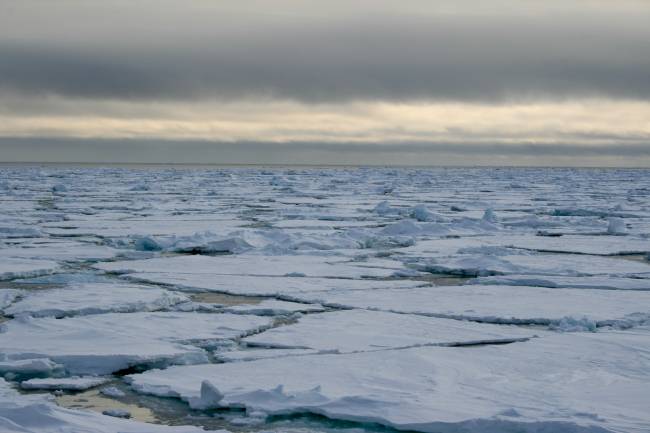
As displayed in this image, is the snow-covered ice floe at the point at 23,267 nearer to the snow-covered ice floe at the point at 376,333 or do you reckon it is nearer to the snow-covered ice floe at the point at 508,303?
the snow-covered ice floe at the point at 508,303

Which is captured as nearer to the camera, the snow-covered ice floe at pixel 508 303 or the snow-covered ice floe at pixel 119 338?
the snow-covered ice floe at pixel 119 338

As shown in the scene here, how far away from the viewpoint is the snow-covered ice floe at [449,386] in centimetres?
258

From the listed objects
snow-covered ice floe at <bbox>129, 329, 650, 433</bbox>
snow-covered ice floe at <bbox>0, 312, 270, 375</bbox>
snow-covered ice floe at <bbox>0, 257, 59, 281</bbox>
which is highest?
snow-covered ice floe at <bbox>129, 329, 650, 433</bbox>

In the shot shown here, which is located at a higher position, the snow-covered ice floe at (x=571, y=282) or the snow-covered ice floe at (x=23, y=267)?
the snow-covered ice floe at (x=571, y=282)

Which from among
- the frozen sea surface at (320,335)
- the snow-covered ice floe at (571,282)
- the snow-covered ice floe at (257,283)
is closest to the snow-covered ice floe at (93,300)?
the frozen sea surface at (320,335)

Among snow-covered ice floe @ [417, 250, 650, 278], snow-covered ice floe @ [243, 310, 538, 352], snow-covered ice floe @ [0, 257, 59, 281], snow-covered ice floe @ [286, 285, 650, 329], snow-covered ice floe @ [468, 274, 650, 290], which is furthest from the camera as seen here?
snow-covered ice floe @ [417, 250, 650, 278]

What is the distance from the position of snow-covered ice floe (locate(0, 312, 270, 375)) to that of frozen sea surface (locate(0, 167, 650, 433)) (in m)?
0.01

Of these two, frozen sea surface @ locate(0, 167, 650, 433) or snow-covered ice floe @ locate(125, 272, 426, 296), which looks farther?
snow-covered ice floe @ locate(125, 272, 426, 296)

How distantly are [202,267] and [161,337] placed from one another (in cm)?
273

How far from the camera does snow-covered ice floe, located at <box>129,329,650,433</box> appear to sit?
2.58 meters

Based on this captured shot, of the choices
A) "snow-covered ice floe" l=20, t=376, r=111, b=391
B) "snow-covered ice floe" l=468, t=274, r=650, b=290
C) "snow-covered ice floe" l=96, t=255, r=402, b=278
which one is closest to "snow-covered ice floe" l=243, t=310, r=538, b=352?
"snow-covered ice floe" l=20, t=376, r=111, b=391

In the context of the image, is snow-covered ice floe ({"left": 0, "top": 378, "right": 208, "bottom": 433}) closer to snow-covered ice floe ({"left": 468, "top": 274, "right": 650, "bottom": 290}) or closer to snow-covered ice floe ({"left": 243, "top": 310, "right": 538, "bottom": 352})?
snow-covered ice floe ({"left": 243, "top": 310, "right": 538, "bottom": 352})

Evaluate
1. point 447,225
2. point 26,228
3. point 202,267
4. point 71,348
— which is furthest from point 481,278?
point 26,228

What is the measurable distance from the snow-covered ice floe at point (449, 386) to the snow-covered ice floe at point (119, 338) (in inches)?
9.4
